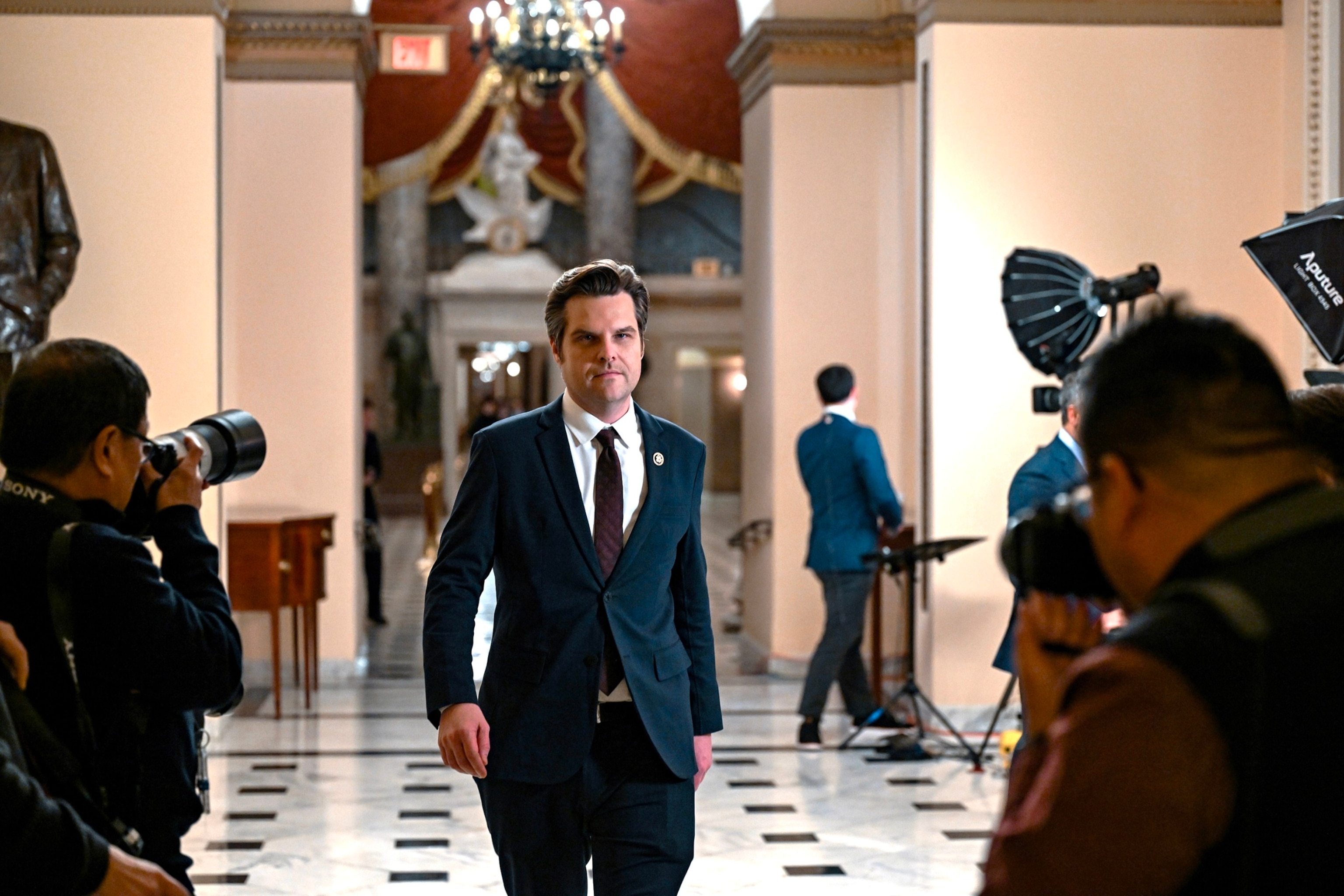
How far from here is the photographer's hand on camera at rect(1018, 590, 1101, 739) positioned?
4.94ft

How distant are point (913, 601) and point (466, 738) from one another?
182 inches

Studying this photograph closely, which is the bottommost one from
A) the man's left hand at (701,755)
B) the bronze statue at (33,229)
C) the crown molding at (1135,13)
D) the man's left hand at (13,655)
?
the man's left hand at (701,755)

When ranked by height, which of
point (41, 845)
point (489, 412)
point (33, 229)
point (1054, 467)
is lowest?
point (41, 845)

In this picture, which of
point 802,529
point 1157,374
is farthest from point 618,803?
point 802,529

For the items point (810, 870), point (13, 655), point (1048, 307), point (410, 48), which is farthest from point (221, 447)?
point (410, 48)

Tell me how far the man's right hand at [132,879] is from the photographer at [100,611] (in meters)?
0.12

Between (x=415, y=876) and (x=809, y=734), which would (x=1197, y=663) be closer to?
(x=415, y=876)

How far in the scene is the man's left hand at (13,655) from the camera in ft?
6.26

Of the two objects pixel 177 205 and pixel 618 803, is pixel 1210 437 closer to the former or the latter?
pixel 618 803

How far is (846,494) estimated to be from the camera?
777 centimetres

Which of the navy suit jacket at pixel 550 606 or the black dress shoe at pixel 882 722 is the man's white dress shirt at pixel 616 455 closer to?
the navy suit jacket at pixel 550 606

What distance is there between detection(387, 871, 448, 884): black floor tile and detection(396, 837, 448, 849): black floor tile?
32 cm

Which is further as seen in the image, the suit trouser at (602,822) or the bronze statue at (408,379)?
the bronze statue at (408,379)

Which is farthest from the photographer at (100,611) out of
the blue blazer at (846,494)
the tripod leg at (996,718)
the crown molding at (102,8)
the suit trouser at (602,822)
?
the crown molding at (102,8)
